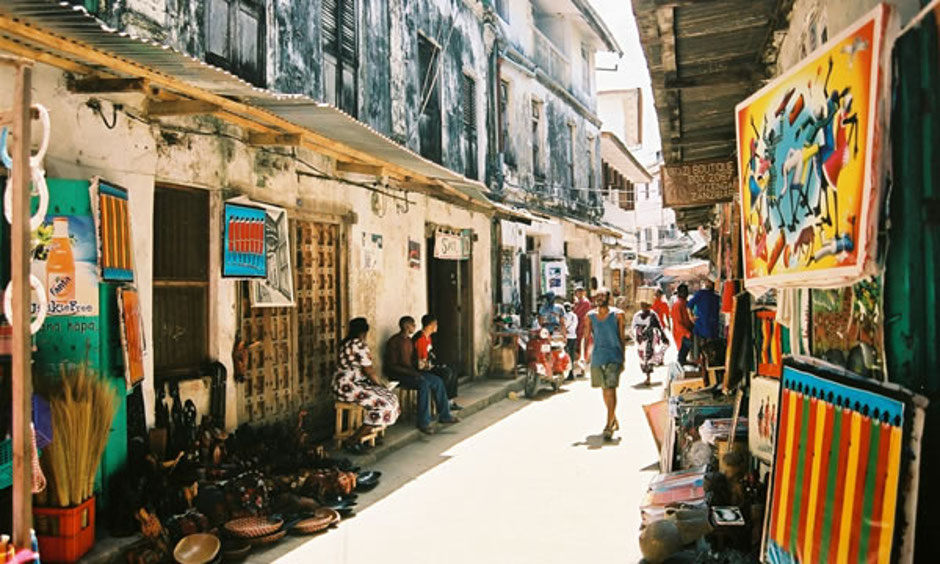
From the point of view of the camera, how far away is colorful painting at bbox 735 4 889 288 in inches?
97.9

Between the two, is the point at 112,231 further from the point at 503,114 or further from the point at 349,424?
the point at 503,114

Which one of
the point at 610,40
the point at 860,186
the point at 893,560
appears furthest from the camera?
the point at 610,40

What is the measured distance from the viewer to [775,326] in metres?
5.00

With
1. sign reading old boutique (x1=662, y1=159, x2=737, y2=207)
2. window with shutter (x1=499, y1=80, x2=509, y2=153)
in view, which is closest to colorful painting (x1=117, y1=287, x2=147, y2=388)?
sign reading old boutique (x1=662, y1=159, x2=737, y2=207)

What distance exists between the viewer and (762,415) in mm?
4969

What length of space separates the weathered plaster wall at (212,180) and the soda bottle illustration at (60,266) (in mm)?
475

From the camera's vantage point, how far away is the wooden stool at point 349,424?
8.77m

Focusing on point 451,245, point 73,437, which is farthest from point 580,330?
point 73,437

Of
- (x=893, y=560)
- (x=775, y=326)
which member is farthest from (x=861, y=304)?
(x=775, y=326)

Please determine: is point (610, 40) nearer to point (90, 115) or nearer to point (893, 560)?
point (90, 115)

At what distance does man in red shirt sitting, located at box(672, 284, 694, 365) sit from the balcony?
31.7 feet

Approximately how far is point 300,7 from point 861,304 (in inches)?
323

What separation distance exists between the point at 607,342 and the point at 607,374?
0.39 m

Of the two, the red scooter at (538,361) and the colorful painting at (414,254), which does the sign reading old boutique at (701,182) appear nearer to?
the colorful painting at (414,254)
